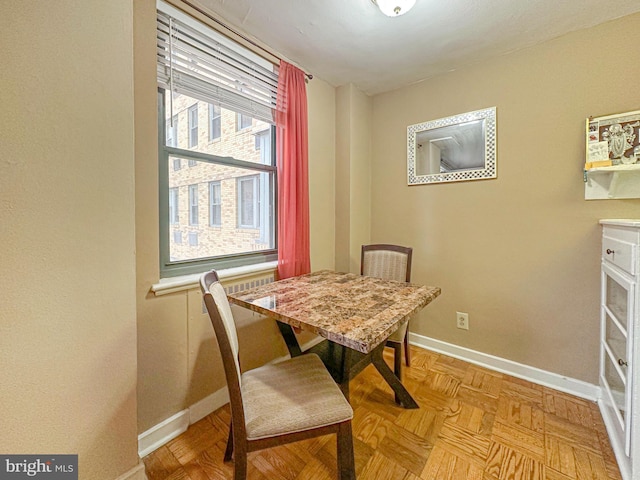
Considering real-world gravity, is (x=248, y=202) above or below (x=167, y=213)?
above

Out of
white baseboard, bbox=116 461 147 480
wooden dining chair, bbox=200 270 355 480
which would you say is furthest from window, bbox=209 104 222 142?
white baseboard, bbox=116 461 147 480

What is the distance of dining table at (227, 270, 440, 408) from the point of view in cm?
99

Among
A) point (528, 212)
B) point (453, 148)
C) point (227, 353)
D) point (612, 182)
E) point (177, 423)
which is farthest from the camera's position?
point (453, 148)

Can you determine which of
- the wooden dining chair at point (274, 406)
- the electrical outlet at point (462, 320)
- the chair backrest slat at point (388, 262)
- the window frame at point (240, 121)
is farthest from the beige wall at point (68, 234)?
the electrical outlet at point (462, 320)

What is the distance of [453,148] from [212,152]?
6.17 ft

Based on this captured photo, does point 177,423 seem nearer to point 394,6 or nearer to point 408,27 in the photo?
point 394,6

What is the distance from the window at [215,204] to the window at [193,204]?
101 millimetres

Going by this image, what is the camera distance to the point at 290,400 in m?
1.03

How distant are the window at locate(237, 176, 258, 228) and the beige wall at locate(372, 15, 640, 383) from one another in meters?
1.39

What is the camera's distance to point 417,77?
2.22m

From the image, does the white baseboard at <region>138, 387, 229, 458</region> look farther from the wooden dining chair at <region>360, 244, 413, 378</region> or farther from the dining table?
the wooden dining chair at <region>360, 244, 413, 378</region>

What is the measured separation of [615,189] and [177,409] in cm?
285

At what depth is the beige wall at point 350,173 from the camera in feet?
7.82

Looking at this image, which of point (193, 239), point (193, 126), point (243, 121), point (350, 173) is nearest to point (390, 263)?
point (350, 173)
